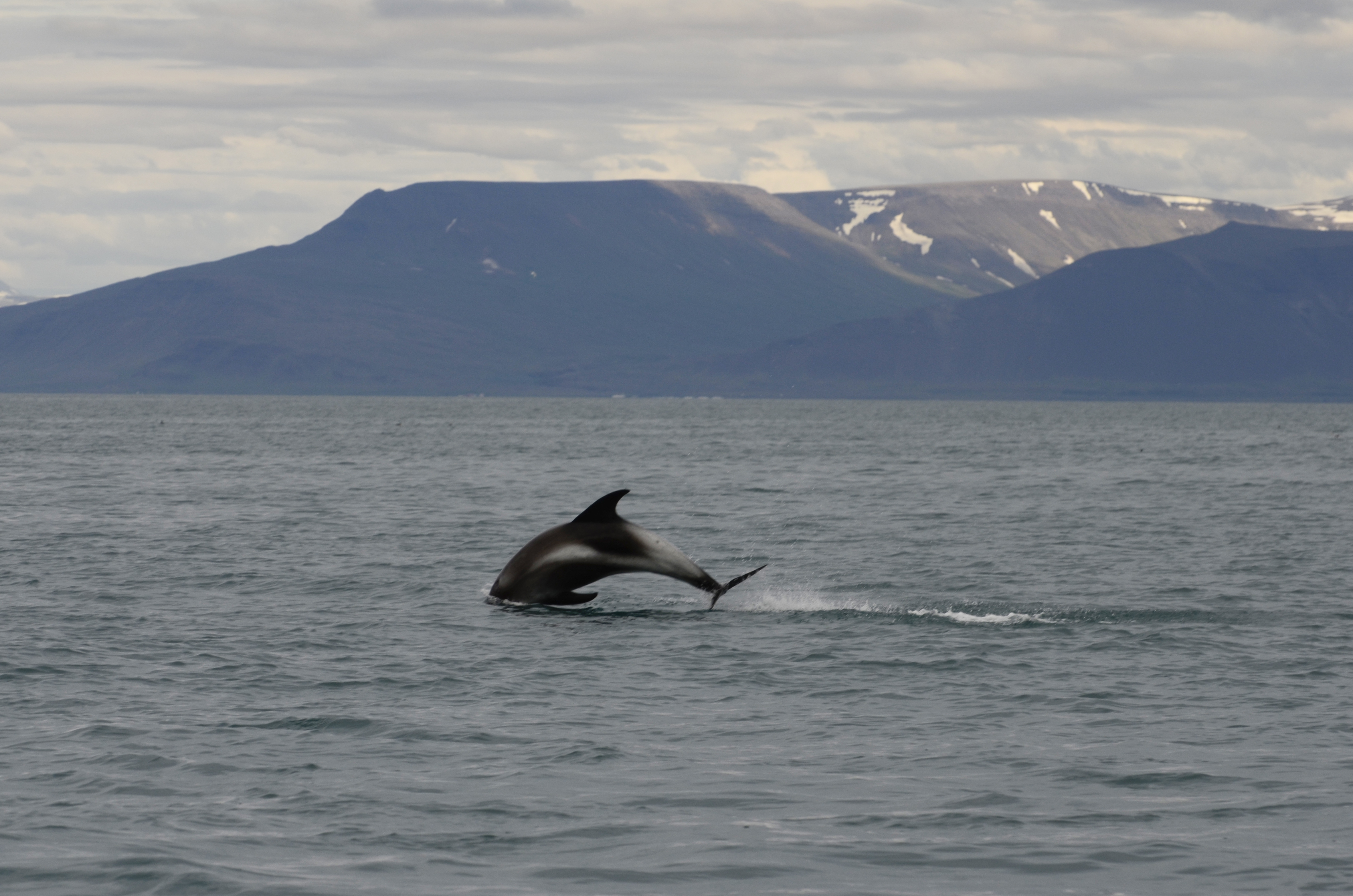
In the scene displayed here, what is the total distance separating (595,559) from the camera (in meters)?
29.8

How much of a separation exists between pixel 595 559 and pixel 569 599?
4.07 ft

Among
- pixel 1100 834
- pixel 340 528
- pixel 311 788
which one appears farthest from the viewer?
pixel 340 528

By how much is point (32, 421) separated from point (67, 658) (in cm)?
18209

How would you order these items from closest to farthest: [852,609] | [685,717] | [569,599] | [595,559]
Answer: [685,717] < [595,559] < [569,599] < [852,609]

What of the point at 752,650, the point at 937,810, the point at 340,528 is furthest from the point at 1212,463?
the point at 937,810

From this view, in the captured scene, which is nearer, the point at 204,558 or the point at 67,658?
the point at 67,658

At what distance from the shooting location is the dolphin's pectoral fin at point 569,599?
29.9 m

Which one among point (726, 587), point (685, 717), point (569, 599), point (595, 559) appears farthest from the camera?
point (569, 599)

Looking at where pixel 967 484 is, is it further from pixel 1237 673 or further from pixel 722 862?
pixel 722 862

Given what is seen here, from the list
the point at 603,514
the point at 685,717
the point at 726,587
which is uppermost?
the point at 603,514

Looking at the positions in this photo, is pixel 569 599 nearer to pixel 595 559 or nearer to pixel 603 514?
pixel 595 559

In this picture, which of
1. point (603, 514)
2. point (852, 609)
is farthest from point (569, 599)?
point (852, 609)

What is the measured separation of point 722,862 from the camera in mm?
15008

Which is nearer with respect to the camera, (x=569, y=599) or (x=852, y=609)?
(x=569, y=599)
